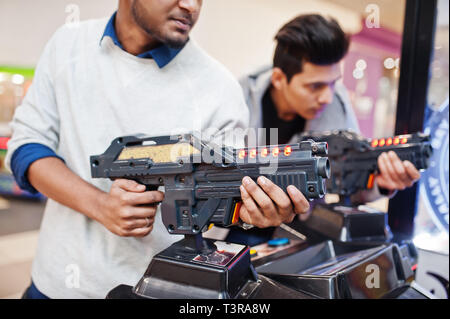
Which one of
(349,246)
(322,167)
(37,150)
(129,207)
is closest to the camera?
(322,167)

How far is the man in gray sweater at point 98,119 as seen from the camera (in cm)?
83

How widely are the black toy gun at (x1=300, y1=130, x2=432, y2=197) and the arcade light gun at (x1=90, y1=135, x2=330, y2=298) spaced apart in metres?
0.55

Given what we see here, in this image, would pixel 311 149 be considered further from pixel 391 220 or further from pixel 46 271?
pixel 391 220

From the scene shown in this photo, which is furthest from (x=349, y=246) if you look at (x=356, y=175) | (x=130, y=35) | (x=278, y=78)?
(x=130, y=35)

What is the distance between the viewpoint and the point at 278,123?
4.79ft

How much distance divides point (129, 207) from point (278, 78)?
2.93ft

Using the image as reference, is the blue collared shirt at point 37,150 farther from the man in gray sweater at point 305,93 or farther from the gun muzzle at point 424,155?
the gun muzzle at point 424,155

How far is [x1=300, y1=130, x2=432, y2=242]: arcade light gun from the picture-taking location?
105 centimetres

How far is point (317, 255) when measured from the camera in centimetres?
99

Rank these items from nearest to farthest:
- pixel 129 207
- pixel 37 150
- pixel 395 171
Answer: pixel 129 207 < pixel 37 150 < pixel 395 171

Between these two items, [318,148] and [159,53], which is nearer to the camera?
[318,148]

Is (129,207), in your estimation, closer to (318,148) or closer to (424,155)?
(318,148)

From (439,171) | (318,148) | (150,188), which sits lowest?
(439,171)

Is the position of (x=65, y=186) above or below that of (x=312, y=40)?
below
